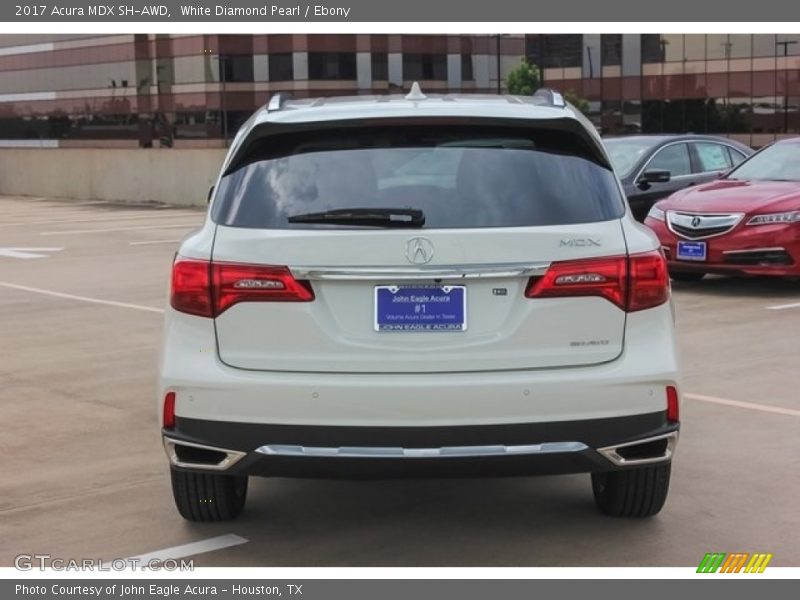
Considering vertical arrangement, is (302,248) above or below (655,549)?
above

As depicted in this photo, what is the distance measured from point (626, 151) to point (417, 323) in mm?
11998

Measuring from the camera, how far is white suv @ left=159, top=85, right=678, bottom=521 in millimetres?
4531

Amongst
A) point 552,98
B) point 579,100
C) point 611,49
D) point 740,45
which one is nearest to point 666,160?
point 552,98

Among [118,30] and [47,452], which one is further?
[118,30]

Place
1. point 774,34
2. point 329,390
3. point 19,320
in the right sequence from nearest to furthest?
point 329,390 → point 19,320 → point 774,34

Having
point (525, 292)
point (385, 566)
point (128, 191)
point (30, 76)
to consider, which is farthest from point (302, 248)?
point (30, 76)

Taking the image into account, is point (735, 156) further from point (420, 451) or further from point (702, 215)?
point (420, 451)

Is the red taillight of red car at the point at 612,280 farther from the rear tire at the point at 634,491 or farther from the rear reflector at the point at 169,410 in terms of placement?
the rear reflector at the point at 169,410

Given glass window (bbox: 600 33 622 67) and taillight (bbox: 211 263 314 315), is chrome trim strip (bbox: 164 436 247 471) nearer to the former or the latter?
taillight (bbox: 211 263 314 315)

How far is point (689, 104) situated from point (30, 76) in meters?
73.3

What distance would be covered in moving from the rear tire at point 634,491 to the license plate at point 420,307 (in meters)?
1.08

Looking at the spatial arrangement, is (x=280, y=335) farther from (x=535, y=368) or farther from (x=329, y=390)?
(x=535, y=368)

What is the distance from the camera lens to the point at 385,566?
4812mm

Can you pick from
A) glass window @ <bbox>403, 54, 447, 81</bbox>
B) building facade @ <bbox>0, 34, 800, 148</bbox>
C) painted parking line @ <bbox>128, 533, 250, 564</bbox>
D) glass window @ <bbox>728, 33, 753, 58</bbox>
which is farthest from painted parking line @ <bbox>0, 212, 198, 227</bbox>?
glass window @ <bbox>403, 54, 447, 81</bbox>
